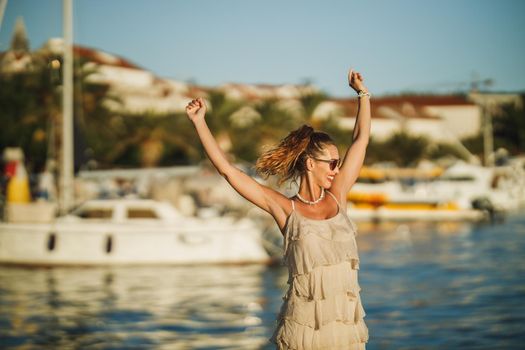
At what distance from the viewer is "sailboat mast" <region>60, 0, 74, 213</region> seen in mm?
25109

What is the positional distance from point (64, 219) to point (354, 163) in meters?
19.1

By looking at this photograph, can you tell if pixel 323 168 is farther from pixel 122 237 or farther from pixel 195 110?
pixel 122 237

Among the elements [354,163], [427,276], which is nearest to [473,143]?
[427,276]

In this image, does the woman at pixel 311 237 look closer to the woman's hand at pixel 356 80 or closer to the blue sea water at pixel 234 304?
the woman's hand at pixel 356 80

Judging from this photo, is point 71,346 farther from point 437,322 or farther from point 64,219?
point 64,219

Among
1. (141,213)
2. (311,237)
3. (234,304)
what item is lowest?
(234,304)

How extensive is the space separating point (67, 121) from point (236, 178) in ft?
74.4

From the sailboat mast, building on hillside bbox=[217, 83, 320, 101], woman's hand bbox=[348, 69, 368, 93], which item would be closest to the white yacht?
the sailboat mast

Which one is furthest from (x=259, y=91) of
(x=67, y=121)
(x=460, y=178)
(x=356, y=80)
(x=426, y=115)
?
(x=356, y=80)

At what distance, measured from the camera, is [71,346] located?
472 inches

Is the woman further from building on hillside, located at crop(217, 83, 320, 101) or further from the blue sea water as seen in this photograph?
building on hillside, located at crop(217, 83, 320, 101)

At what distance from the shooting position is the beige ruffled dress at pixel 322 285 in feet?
14.0

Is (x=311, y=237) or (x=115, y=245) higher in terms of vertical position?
(x=311, y=237)

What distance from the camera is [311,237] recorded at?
424cm
